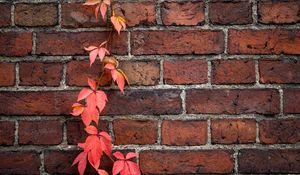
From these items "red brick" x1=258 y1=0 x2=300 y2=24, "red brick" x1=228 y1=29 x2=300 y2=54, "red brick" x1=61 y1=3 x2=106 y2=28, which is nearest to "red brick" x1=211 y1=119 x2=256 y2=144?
"red brick" x1=228 y1=29 x2=300 y2=54

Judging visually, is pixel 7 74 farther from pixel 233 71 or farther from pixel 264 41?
pixel 264 41

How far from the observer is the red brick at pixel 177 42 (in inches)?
43.8

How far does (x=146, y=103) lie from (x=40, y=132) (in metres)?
0.37

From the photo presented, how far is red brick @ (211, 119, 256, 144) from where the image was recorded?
1.11m

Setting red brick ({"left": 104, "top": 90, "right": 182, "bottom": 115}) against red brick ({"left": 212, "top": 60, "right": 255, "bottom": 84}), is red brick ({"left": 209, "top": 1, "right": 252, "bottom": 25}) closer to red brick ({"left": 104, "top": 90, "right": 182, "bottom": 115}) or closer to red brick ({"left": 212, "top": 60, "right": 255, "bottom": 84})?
red brick ({"left": 212, "top": 60, "right": 255, "bottom": 84})

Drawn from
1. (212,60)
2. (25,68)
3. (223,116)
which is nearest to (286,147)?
(223,116)

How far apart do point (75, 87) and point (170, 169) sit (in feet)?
1.39

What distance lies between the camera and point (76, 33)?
113 centimetres

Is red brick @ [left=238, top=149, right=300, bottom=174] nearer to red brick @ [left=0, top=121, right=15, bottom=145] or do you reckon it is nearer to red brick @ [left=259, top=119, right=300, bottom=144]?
red brick @ [left=259, top=119, right=300, bottom=144]

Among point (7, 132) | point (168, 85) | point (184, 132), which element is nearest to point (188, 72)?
point (168, 85)

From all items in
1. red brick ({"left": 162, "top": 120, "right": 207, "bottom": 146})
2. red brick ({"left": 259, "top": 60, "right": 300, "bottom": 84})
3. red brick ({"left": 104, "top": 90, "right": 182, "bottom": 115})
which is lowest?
red brick ({"left": 162, "top": 120, "right": 207, "bottom": 146})

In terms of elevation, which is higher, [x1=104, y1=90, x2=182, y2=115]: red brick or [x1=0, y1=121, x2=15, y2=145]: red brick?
[x1=104, y1=90, x2=182, y2=115]: red brick

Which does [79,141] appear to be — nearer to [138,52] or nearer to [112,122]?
[112,122]

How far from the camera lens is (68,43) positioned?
3.69 feet
